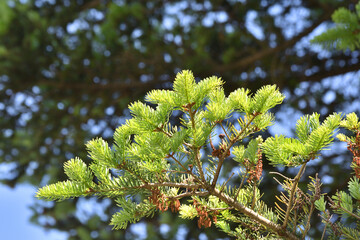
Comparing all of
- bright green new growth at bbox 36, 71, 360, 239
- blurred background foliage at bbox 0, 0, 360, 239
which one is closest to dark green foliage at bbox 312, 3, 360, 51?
bright green new growth at bbox 36, 71, 360, 239

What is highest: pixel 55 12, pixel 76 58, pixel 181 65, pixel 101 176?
pixel 55 12

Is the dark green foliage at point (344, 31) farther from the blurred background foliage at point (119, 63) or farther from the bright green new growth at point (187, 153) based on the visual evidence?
the blurred background foliage at point (119, 63)

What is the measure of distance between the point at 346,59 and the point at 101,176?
15.3ft

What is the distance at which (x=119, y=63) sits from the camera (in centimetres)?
491

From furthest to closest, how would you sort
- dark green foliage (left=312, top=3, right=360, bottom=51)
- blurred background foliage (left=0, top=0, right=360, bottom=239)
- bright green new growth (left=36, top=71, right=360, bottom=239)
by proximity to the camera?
1. blurred background foliage (left=0, top=0, right=360, bottom=239)
2. dark green foliage (left=312, top=3, right=360, bottom=51)
3. bright green new growth (left=36, top=71, right=360, bottom=239)

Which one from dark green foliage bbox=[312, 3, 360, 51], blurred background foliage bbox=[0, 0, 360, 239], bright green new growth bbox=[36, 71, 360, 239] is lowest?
bright green new growth bbox=[36, 71, 360, 239]

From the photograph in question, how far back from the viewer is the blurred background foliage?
4605 mm

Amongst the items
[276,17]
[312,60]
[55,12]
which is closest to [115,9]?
[55,12]

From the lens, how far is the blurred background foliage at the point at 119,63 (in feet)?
15.1

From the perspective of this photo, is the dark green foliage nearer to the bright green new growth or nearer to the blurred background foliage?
the bright green new growth

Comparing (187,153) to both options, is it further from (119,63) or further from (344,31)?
(119,63)

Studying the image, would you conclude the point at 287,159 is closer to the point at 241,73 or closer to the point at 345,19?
the point at 345,19

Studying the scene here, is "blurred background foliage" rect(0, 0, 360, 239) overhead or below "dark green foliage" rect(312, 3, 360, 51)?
overhead

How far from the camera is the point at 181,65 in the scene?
4.71 meters
